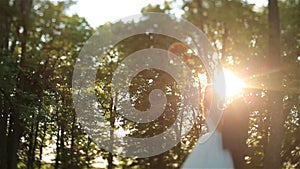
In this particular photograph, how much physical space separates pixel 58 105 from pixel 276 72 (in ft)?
27.1

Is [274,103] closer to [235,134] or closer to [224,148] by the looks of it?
[235,134]

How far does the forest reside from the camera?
966cm

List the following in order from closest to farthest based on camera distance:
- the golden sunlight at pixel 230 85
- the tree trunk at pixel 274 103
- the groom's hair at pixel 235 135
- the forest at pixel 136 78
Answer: the groom's hair at pixel 235 135 → the tree trunk at pixel 274 103 → the forest at pixel 136 78 → the golden sunlight at pixel 230 85

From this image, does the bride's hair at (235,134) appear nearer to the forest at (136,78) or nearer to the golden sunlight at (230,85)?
the forest at (136,78)

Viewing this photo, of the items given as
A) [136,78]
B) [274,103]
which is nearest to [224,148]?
[274,103]

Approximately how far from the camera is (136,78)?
1508 centimetres

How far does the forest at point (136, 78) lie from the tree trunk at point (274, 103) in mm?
21

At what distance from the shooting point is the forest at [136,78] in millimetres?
9656

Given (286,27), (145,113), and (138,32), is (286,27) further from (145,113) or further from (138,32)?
(145,113)

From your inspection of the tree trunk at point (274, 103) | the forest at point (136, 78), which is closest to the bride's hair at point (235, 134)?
the tree trunk at point (274, 103)

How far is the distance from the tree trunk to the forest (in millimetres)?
21

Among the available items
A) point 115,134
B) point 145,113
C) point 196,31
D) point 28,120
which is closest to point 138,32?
point 196,31

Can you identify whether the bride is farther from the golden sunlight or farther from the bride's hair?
the golden sunlight

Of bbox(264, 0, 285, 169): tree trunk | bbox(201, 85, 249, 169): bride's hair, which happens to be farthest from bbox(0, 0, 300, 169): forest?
bbox(201, 85, 249, 169): bride's hair
